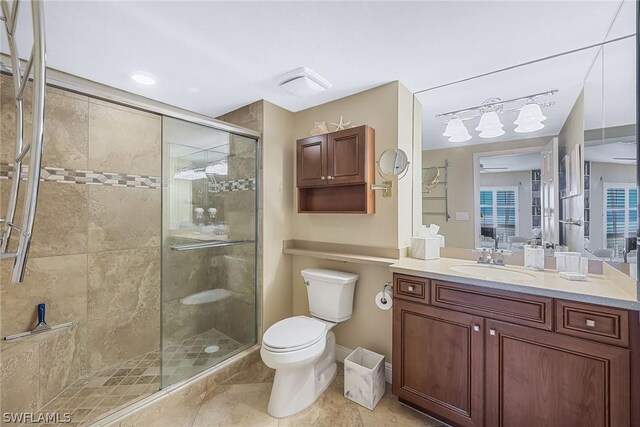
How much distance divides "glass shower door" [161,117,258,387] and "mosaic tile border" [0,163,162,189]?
16.9 inches

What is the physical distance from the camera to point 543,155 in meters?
1.86

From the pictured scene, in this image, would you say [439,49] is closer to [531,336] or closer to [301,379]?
[531,336]

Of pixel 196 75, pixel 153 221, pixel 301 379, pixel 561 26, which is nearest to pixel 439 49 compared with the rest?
pixel 561 26

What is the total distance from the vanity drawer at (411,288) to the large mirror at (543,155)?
1.92 ft

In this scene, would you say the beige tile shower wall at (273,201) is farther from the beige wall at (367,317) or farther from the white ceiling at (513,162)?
the white ceiling at (513,162)

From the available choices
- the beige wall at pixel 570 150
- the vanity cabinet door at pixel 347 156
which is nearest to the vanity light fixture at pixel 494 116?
the beige wall at pixel 570 150

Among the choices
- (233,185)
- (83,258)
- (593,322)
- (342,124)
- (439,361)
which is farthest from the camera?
(233,185)

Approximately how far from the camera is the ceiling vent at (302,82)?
1.86 meters

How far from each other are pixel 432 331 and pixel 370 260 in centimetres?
59

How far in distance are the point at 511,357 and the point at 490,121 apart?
156cm

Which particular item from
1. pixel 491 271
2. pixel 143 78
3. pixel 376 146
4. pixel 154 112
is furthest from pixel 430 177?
pixel 143 78

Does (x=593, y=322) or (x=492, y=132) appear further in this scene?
(x=492, y=132)

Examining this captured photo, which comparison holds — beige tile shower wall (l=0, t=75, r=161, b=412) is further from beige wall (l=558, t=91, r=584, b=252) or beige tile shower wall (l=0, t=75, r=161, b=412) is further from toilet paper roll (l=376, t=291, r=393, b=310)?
beige wall (l=558, t=91, r=584, b=252)

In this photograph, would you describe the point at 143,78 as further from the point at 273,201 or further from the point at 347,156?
the point at 347,156
